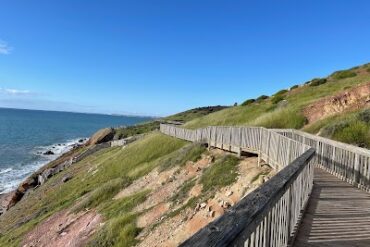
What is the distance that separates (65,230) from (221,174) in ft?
27.3

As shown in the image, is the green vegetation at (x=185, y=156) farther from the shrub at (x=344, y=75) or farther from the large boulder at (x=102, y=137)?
the large boulder at (x=102, y=137)

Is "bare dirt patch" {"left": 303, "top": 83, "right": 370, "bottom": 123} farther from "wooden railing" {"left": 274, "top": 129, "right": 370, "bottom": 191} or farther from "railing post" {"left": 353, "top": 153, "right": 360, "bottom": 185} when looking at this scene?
"railing post" {"left": 353, "top": 153, "right": 360, "bottom": 185}

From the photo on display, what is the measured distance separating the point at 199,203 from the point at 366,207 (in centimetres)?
803

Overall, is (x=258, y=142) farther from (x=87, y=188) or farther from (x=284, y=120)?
(x=87, y=188)

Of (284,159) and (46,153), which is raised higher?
(284,159)

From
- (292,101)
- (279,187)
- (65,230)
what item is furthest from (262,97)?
(279,187)

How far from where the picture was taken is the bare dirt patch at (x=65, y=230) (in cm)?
1840

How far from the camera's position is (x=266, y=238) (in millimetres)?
4672

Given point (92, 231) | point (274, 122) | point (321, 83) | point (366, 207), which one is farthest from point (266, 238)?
point (321, 83)

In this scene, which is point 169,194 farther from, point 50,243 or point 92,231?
point 50,243

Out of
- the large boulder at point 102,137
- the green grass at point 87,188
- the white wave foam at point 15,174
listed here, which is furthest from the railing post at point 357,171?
the large boulder at point 102,137

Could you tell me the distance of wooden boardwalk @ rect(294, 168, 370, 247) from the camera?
6.70 m

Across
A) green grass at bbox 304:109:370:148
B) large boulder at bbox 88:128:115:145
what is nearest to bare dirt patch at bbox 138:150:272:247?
green grass at bbox 304:109:370:148

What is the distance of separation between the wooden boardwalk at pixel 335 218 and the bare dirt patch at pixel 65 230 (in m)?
10.7
